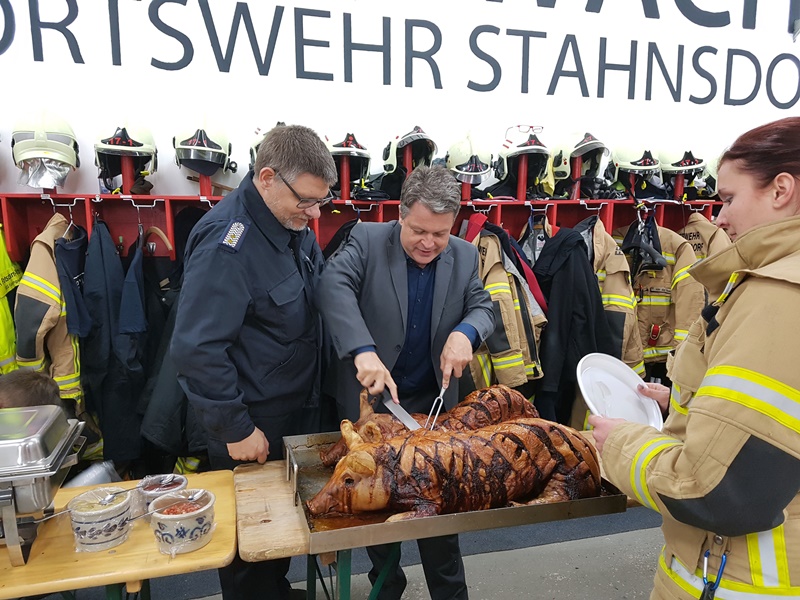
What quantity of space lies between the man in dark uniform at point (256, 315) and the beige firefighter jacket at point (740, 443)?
1.36 meters

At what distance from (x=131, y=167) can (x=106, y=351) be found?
1.23 m

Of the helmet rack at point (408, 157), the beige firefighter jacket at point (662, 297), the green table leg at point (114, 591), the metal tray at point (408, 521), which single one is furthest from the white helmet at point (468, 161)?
the green table leg at point (114, 591)

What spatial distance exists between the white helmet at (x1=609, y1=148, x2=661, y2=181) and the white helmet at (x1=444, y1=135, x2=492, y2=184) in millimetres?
1226

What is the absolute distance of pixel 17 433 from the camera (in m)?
1.55

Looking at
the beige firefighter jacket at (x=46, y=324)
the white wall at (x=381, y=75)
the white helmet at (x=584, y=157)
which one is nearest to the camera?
the beige firefighter jacket at (x=46, y=324)

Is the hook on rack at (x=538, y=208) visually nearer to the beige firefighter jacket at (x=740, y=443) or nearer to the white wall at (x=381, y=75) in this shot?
the white wall at (x=381, y=75)

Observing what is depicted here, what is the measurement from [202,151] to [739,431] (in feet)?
11.1

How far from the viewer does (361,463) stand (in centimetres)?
176

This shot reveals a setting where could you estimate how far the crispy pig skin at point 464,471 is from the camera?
1763mm

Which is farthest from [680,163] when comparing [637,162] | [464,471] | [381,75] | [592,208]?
[464,471]

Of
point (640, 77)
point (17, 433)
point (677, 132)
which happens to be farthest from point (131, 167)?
point (677, 132)

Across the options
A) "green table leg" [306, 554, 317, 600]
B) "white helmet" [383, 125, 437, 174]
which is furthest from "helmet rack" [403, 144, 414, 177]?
"green table leg" [306, 554, 317, 600]

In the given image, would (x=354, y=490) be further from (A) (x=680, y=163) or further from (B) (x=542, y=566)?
(A) (x=680, y=163)

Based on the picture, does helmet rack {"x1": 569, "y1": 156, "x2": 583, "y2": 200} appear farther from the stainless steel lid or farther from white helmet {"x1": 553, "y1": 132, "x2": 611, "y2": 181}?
the stainless steel lid
